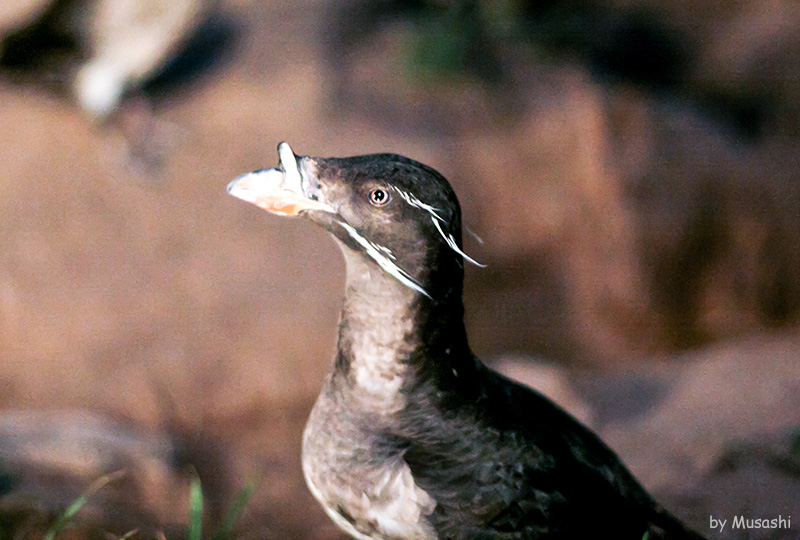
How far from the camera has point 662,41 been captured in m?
5.93

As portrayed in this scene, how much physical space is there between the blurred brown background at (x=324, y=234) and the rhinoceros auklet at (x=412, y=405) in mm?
1852

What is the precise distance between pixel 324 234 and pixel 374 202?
9.93ft

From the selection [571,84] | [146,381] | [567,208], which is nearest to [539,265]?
[567,208]

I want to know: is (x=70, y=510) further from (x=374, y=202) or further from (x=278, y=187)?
(x=374, y=202)

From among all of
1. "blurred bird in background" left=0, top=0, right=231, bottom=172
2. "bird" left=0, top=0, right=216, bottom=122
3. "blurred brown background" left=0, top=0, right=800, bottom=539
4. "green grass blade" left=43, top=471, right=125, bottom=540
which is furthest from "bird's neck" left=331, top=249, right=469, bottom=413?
"bird" left=0, top=0, right=216, bottom=122

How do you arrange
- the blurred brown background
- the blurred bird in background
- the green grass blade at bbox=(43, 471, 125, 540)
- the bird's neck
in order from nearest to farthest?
the bird's neck → the green grass blade at bbox=(43, 471, 125, 540) → the blurred brown background → the blurred bird in background

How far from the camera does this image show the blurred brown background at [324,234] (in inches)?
174

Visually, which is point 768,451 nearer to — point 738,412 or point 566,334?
point 738,412

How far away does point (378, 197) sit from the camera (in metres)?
1.89

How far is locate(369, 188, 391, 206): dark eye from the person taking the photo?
1880 mm

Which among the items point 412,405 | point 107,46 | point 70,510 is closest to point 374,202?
point 412,405

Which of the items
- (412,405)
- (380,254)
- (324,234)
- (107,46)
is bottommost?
(412,405)

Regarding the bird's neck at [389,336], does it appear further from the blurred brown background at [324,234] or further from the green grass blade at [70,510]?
the blurred brown background at [324,234]

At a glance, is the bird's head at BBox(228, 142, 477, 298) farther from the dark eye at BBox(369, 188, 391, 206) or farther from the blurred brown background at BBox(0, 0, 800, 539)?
the blurred brown background at BBox(0, 0, 800, 539)
